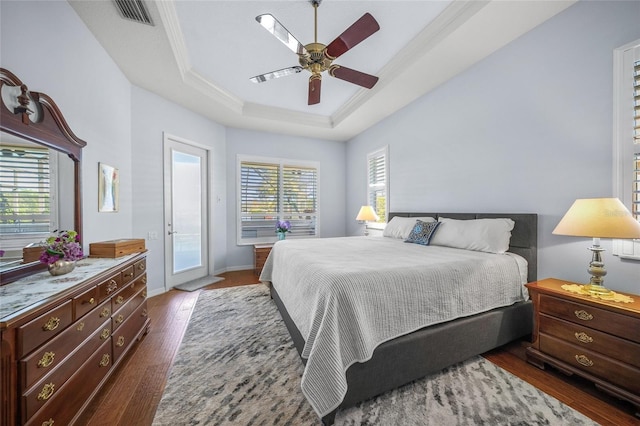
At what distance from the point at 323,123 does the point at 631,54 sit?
3.83 metres

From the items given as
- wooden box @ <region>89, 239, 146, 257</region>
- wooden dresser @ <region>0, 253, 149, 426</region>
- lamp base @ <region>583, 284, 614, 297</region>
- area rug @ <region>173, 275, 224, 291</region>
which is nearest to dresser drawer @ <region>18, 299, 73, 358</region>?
wooden dresser @ <region>0, 253, 149, 426</region>

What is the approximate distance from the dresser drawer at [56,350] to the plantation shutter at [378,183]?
4.01m

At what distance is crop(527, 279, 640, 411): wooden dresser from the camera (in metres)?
1.38

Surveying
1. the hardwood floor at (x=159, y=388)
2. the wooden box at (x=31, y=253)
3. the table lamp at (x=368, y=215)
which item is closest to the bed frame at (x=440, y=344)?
the hardwood floor at (x=159, y=388)

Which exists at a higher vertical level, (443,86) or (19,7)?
(443,86)

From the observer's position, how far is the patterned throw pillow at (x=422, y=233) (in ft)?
9.12

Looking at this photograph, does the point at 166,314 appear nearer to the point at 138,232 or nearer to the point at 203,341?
the point at 203,341

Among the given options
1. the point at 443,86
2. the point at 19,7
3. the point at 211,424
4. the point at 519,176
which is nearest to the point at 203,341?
the point at 211,424

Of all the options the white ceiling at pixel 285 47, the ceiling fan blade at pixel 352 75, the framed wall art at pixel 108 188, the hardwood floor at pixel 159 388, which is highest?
the white ceiling at pixel 285 47

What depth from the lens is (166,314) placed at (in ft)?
9.23

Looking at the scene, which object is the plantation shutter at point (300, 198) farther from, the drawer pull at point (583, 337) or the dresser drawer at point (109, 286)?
the drawer pull at point (583, 337)

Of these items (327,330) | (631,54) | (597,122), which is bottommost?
(327,330)

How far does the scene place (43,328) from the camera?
3.57 ft

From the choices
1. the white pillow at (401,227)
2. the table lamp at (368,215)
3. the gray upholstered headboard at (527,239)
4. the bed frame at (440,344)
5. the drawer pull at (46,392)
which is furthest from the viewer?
the table lamp at (368,215)
